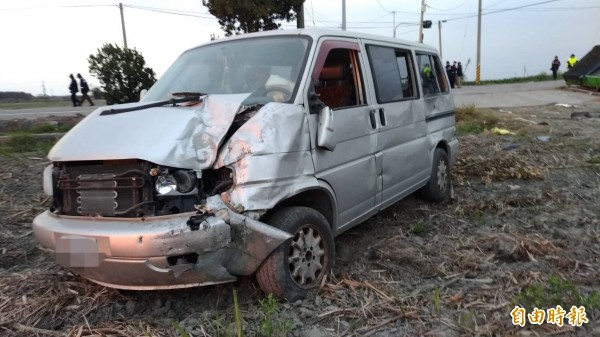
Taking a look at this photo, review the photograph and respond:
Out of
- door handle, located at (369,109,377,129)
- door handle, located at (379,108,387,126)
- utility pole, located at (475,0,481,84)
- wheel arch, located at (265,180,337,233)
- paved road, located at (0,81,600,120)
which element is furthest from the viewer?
utility pole, located at (475,0,481,84)

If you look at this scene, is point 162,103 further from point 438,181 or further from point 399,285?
point 438,181

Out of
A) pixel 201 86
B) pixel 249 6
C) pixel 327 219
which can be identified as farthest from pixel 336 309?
pixel 249 6

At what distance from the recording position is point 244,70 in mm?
3734

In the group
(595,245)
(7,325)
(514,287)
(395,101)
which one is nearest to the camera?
(7,325)

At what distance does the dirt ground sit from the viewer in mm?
2926

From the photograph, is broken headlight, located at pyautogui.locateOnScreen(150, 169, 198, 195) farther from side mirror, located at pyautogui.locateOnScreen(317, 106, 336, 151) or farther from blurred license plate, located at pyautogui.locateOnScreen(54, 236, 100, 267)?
side mirror, located at pyautogui.locateOnScreen(317, 106, 336, 151)

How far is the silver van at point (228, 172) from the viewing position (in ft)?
9.07

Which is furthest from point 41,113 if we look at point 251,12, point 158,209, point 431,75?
point 158,209

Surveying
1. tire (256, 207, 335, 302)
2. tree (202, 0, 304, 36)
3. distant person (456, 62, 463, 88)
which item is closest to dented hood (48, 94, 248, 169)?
tire (256, 207, 335, 302)

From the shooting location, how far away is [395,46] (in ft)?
16.1

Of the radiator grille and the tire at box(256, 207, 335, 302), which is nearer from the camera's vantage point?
the radiator grille

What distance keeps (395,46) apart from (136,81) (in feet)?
22.6

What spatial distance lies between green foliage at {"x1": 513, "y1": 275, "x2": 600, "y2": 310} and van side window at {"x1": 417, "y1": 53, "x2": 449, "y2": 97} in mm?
2741

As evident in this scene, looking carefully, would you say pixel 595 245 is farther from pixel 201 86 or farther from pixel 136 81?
pixel 136 81
